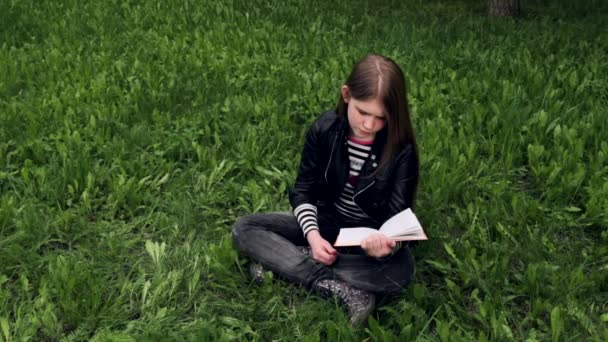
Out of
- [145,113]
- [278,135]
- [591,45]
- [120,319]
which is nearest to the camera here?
[120,319]

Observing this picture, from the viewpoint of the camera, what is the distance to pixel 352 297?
260cm

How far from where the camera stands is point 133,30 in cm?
646

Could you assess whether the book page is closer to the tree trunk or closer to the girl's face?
the girl's face

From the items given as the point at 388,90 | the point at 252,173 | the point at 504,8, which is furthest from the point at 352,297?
the point at 504,8

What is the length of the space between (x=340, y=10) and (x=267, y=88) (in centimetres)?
333

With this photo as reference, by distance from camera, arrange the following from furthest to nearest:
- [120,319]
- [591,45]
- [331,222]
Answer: [591,45], [331,222], [120,319]

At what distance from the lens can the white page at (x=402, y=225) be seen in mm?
2422

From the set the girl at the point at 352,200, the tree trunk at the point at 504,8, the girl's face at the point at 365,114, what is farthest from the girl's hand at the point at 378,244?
the tree trunk at the point at 504,8

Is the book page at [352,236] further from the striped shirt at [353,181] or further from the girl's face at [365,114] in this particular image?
the girl's face at [365,114]

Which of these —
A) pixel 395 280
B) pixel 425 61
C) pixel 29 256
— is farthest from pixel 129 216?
pixel 425 61

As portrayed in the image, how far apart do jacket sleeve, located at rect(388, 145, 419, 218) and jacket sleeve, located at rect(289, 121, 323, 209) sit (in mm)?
387

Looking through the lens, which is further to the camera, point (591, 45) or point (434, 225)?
point (591, 45)

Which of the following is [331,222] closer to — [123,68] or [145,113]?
[145,113]

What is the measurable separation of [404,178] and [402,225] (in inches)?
11.7
